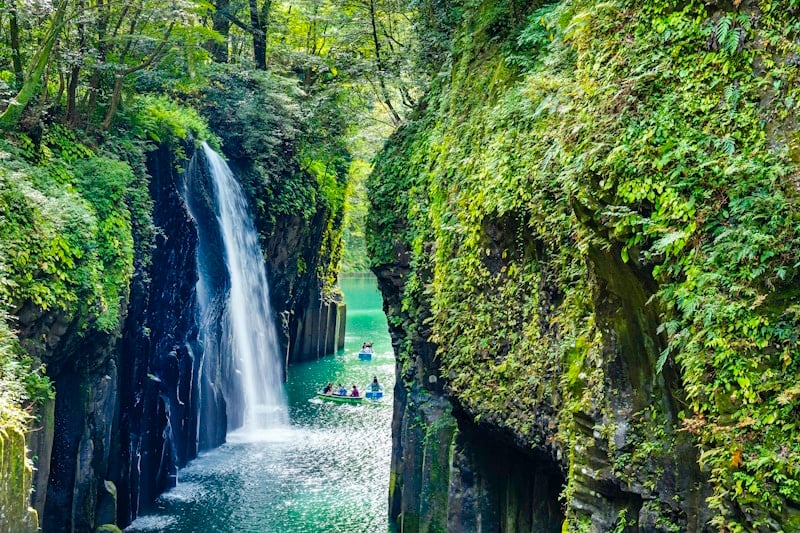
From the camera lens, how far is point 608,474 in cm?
677

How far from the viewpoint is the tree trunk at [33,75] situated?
44.2 ft

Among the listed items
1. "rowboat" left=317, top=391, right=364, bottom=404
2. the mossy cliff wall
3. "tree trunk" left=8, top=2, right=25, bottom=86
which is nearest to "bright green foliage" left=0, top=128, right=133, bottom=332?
"tree trunk" left=8, top=2, right=25, bottom=86

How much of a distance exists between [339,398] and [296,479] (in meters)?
9.19

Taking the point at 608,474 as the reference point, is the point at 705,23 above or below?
above

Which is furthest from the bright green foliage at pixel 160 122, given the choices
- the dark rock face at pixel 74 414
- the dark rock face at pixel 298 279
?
the dark rock face at pixel 74 414

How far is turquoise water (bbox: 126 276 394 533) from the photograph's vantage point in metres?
16.7

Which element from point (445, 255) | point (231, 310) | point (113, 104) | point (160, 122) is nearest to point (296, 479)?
point (231, 310)

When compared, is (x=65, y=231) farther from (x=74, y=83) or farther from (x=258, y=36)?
(x=258, y=36)

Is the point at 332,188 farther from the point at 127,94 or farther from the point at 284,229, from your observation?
the point at 127,94

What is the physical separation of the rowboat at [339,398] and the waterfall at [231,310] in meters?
1.51

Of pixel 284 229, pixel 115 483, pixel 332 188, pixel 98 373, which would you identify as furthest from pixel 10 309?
pixel 332 188

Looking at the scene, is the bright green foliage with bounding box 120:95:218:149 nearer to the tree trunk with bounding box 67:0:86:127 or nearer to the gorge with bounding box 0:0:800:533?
the gorge with bounding box 0:0:800:533

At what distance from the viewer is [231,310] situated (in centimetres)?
2464

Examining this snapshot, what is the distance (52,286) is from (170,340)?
7424 mm
